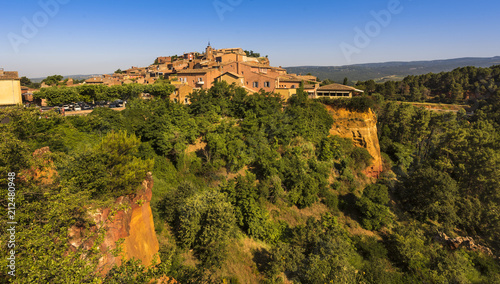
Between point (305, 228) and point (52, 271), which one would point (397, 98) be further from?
point (52, 271)

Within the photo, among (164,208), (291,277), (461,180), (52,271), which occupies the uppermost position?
(52,271)

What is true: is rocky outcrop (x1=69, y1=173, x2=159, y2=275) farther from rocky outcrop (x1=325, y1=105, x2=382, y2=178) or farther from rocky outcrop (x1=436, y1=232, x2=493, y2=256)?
rocky outcrop (x1=325, y1=105, x2=382, y2=178)

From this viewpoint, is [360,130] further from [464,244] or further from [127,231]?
[127,231]

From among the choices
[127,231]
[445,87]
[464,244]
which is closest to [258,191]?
[127,231]

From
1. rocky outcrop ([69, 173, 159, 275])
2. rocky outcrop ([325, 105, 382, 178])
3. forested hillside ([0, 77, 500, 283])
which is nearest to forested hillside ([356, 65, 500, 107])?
forested hillside ([0, 77, 500, 283])

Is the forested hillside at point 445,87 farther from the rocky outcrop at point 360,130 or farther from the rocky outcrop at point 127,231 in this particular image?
the rocky outcrop at point 127,231

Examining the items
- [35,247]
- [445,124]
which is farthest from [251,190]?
[445,124]
